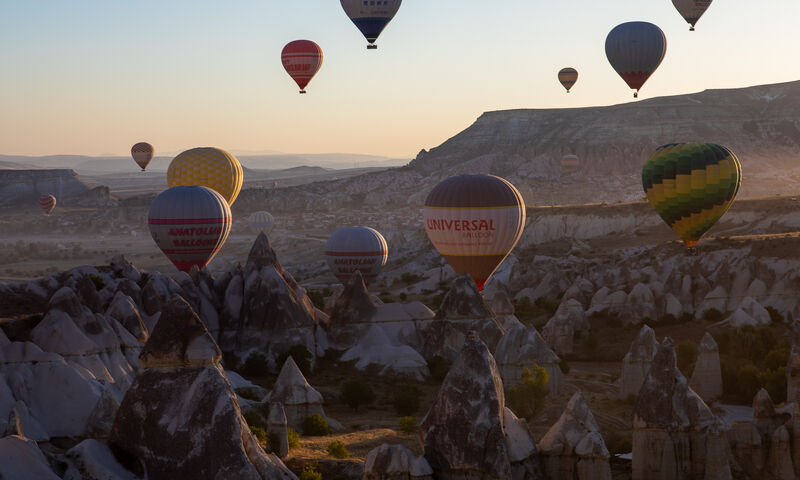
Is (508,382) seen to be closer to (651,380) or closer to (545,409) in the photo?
(545,409)

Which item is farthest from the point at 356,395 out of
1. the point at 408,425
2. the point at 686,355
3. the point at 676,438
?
the point at 676,438

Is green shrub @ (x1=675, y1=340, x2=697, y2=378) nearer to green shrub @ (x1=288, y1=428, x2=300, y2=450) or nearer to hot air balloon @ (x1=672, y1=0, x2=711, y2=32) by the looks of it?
green shrub @ (x1=288, y1=428, x2=300, y2=450)

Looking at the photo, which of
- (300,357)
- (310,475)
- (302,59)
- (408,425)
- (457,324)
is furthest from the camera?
(302,59)

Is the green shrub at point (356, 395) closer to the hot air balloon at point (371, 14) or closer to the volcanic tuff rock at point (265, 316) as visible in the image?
the volcanic tuff rock at point (265, 316)

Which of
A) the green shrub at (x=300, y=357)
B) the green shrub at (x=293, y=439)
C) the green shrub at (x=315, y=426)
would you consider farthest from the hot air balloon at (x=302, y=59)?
the green shrub at (x=293, y=439)

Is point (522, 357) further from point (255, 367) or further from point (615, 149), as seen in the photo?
point (615, 149)

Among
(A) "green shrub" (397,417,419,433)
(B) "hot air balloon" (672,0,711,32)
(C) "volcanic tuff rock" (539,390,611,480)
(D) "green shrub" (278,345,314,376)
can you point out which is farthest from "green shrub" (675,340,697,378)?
(B) "hot air balloon" (672,0,711,32)

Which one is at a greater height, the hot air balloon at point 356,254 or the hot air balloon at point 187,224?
the hot air balloon at point 187,224
